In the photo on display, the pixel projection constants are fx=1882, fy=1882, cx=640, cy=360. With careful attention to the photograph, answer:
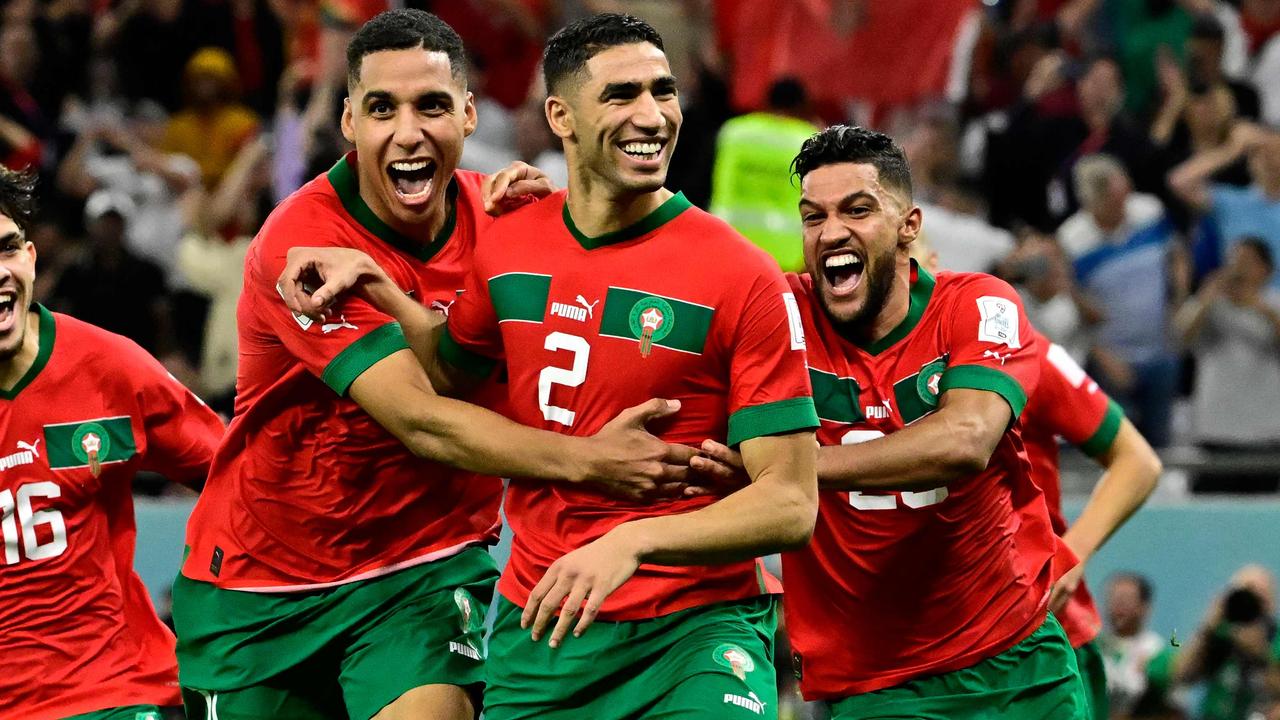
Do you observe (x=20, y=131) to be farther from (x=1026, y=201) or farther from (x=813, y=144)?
(x=813, y=144)

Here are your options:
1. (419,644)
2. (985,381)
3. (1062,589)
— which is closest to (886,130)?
(1062,589)

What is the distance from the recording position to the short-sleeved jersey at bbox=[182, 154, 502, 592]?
17.2ft

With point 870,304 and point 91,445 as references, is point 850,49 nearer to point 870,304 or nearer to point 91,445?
point 870,304

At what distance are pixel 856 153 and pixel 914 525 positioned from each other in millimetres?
1071

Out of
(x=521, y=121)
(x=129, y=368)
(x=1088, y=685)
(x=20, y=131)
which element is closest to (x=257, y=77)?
(x=20, y=131)

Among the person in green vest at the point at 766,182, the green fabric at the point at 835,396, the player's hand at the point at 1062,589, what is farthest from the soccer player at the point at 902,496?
the person in green vest at the point at 766,182

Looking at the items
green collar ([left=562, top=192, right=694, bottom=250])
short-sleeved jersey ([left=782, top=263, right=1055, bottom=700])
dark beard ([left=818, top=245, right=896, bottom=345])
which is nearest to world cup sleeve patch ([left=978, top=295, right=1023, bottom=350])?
short-sleeved jersey ([left=782, top=263, right=1055, bottom=700])

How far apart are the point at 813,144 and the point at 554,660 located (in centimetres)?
170

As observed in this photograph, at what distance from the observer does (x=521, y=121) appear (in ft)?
36.0

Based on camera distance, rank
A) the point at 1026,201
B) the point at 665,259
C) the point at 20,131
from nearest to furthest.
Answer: the point at 665,259, the point at 1026,201, the point at 20,131

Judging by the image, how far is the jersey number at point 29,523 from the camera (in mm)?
5625

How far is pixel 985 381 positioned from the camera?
5.24 metres

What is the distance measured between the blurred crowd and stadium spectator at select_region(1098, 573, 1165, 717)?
88 centimetres

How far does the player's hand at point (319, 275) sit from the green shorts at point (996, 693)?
6.17ft
